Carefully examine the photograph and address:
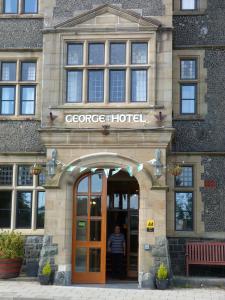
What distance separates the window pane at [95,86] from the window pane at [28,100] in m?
2.15

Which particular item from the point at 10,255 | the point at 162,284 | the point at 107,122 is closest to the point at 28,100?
the point at 107,122

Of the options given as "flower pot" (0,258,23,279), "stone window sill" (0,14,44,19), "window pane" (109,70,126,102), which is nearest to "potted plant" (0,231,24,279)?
"flower pot" (0,258,23,279)

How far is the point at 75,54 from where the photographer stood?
15852 millimetres

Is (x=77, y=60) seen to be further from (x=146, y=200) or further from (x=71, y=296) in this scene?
(x=71, y=296)

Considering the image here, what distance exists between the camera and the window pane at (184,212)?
16406mm

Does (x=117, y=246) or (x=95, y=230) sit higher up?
(x=95, y=230)

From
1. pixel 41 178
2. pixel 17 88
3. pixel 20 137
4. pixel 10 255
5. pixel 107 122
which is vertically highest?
pixel 17 88

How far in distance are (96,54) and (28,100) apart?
8.62ft

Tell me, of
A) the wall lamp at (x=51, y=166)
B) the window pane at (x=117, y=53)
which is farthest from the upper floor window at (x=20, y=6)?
the wall lamp at (x=51, y=166)

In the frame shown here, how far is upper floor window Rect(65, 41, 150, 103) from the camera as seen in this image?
51.0ft

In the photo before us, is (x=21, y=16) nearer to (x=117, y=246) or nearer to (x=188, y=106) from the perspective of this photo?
(x=188, y=106)

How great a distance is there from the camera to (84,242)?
1530 centimetres

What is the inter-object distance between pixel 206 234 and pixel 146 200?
7.87ft

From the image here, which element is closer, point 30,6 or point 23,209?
point 23,209
